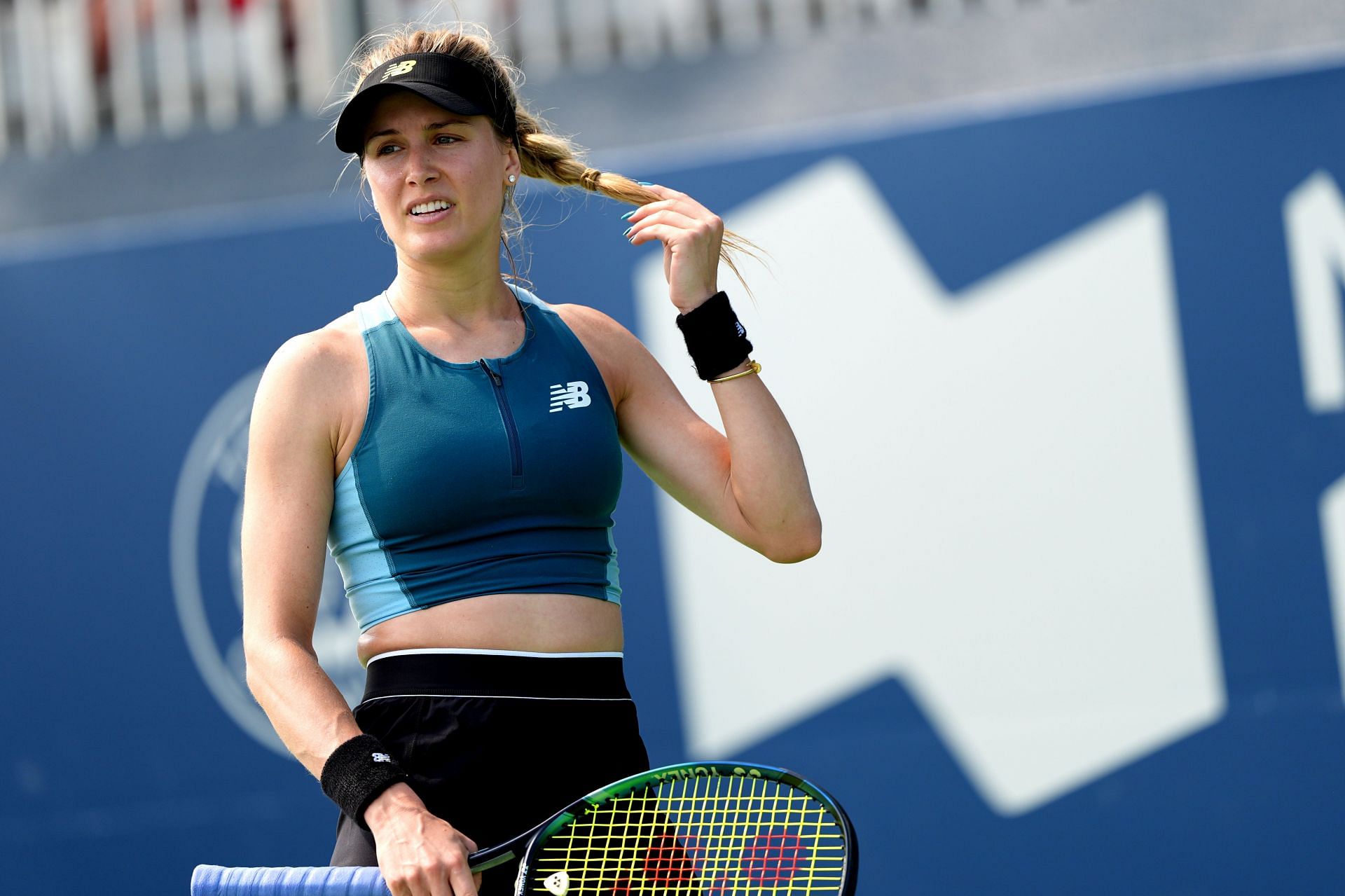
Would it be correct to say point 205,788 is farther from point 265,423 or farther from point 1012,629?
point 265,423

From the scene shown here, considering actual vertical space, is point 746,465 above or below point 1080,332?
above

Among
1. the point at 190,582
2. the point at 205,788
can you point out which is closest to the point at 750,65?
the point at 190,582

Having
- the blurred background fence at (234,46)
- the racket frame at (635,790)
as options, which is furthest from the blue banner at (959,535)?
the racket frame at (635,790)

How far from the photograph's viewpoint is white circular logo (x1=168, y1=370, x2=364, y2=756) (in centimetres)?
465

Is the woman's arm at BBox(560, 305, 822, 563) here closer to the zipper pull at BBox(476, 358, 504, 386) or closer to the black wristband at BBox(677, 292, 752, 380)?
the black wristband at BBox(677, 292, 752, 380)

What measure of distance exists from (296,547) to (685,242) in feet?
1.94

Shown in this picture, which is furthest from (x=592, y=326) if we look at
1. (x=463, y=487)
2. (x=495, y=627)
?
(x=495, y=627)

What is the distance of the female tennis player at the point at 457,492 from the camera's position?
69.9 inches

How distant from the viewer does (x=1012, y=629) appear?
416 centimetres

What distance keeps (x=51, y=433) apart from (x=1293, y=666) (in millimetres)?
3627

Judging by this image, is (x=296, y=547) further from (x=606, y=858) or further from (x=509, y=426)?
(x=606, y=858)

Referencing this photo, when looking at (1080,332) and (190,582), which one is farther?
(190,582)

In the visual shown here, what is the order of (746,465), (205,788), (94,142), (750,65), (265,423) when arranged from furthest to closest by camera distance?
(94,142), (750,65), (205,788), (746,465), (265,423)

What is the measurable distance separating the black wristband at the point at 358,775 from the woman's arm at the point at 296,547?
0.01 m
